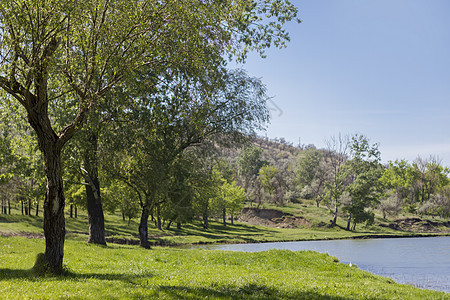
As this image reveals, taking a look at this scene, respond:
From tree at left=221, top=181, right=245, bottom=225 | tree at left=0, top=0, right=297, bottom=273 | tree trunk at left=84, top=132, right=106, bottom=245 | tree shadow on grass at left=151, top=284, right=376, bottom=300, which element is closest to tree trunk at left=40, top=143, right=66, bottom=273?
tree at left=0, top=0, right=297, bottom=273

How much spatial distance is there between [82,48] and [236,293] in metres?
11.3

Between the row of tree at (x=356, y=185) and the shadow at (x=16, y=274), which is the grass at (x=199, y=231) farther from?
the shadow at (x=16, y=274)

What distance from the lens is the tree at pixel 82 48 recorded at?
13547 mm

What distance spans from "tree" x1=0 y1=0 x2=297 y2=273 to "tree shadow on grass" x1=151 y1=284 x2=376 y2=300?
567 centimetres

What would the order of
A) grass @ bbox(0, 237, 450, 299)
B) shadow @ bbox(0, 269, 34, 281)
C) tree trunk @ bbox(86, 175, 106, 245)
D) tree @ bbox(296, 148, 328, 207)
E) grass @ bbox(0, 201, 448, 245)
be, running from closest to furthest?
grass @ bbox(0, 237, 450, 299), shadow @ bbox(0, 269, 34, 281), tree trunk @ bbox(86, 175, 106, 245), grass @ bbox(0, 201, 448, 245), tree @ bbox(296, 148, 328, 207)

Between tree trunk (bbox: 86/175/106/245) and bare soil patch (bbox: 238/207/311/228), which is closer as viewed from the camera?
tree trunk (bbox: 86/175/106/245)

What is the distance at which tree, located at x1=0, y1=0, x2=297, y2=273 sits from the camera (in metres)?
13.5

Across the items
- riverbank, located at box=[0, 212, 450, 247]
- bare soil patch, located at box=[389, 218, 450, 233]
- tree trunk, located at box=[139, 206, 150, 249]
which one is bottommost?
bare soil patch, located at box=[389, 218, 450, 233]

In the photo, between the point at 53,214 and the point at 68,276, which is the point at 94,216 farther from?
the point at 68,276

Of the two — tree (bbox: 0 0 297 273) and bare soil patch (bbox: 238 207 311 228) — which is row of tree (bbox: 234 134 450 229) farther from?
tree (bbox: 0 0 297 273)

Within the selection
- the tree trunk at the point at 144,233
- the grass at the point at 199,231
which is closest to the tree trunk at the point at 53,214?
the tree trunk at the point at 144,233

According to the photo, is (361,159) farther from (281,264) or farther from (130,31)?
(130,31)

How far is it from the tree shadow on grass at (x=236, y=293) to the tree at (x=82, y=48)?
5668 mm

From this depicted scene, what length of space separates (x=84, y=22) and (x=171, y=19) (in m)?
3.52
